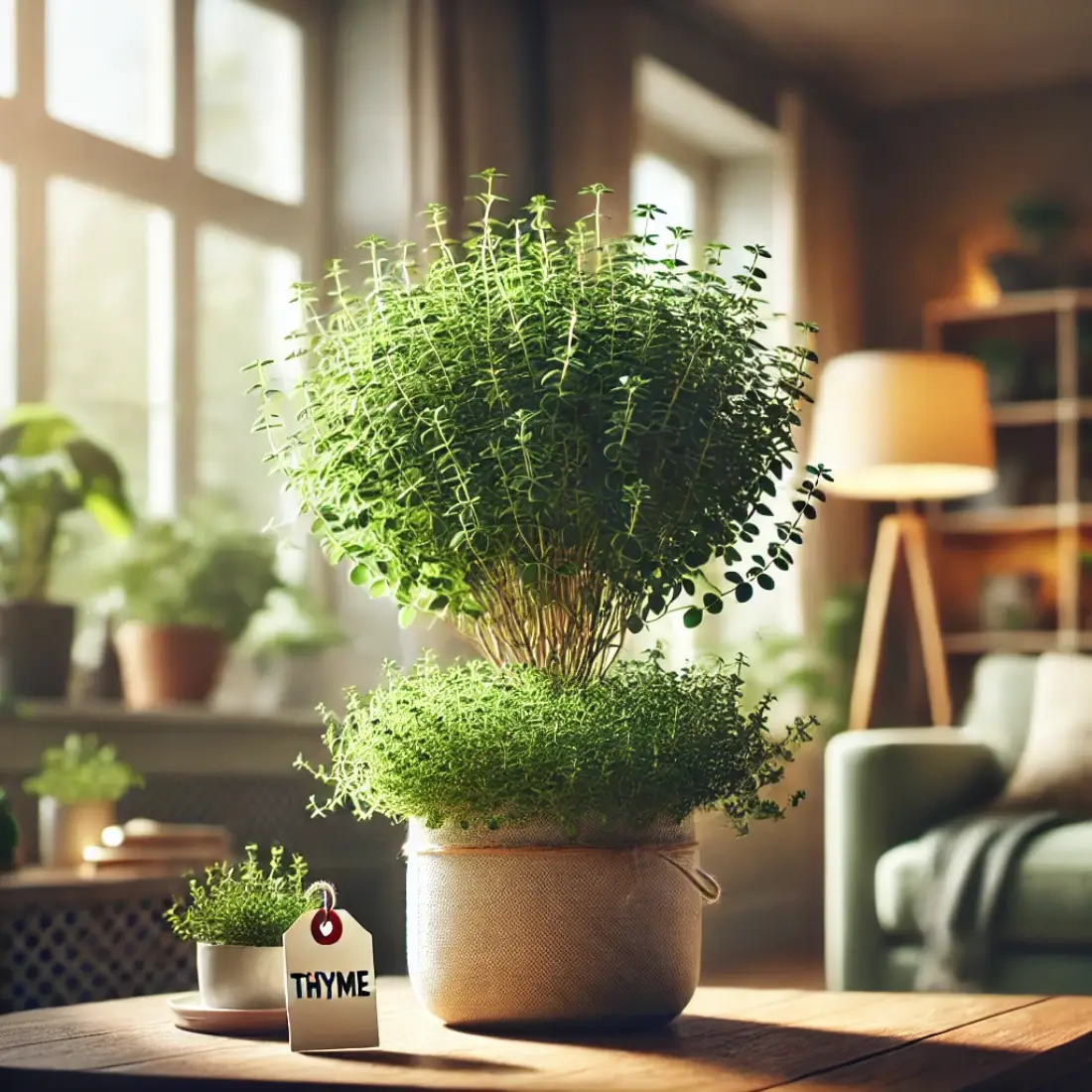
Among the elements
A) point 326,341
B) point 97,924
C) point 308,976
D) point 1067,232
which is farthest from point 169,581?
point 1067,232

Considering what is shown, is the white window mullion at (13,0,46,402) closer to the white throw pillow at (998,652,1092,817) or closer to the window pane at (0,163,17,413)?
the window pane at (0,163,17,413)

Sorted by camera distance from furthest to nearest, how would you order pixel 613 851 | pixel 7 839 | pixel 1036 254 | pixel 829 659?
pixel 1036 254 → pixel 829 659 → pixel 7 839 → pixel 613 851

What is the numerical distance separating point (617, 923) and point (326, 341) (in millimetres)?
573

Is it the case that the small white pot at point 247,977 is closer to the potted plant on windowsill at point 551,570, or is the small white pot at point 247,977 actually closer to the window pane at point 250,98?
the potted plant on windowsill at point 551,570

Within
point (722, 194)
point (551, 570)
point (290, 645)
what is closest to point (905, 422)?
point (290, 645)

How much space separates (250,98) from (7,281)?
37.7 inches

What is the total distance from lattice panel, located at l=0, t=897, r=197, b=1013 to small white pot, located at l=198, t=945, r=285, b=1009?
50.7 inches

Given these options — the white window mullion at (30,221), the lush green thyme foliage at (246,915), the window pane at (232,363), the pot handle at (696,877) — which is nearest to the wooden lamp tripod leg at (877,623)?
the window pane at (232,363)

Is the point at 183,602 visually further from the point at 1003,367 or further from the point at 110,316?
the point at 1003,367

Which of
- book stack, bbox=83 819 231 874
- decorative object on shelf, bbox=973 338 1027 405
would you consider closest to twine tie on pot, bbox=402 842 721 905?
book stack, bbox=83 819 231 874

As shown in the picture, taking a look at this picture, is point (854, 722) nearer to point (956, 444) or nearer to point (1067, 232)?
point (956, 444)

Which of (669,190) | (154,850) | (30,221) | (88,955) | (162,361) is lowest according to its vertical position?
(88,955)

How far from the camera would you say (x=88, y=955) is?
269 cm

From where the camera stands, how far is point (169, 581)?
3.67m
